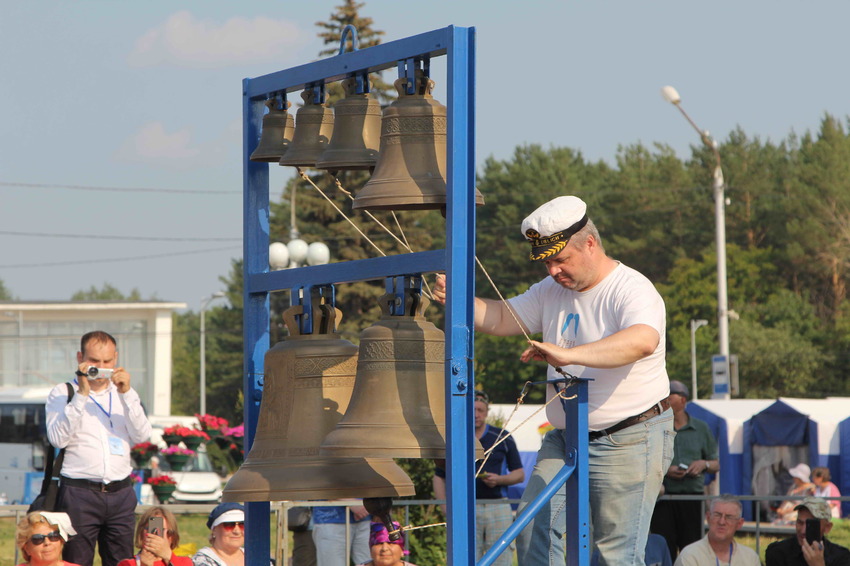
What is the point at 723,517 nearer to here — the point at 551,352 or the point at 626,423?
the point at 626,423

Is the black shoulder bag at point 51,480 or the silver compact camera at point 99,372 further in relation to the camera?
the black shoulder bag at point 51,480

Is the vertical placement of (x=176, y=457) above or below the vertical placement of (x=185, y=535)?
above

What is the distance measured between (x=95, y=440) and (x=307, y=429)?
120 inches

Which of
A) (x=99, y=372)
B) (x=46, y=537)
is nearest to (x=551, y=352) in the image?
(x=99, y=372)

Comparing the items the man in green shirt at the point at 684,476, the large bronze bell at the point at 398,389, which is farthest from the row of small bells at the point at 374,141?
the man in green shirt at the point at 684,476

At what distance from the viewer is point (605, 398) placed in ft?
16.9

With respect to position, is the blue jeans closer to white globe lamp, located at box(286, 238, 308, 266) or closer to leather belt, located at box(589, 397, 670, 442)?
leather belt, located at box(589, 397, 670, 442)

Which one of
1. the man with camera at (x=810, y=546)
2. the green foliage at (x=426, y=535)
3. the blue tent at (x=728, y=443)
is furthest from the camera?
the blue tent at (x=728, y=443)

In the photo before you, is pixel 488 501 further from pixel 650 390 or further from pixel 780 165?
pixel 780 165

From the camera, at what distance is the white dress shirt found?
771 cm

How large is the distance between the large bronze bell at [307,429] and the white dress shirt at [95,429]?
2.77 m

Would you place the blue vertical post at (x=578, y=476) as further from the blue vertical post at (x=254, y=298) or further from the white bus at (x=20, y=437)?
the white bus at (x=20, y=437)

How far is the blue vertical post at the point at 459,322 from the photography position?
4496 millimetres

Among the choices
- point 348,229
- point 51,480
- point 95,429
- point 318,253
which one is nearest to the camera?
point 95,429
